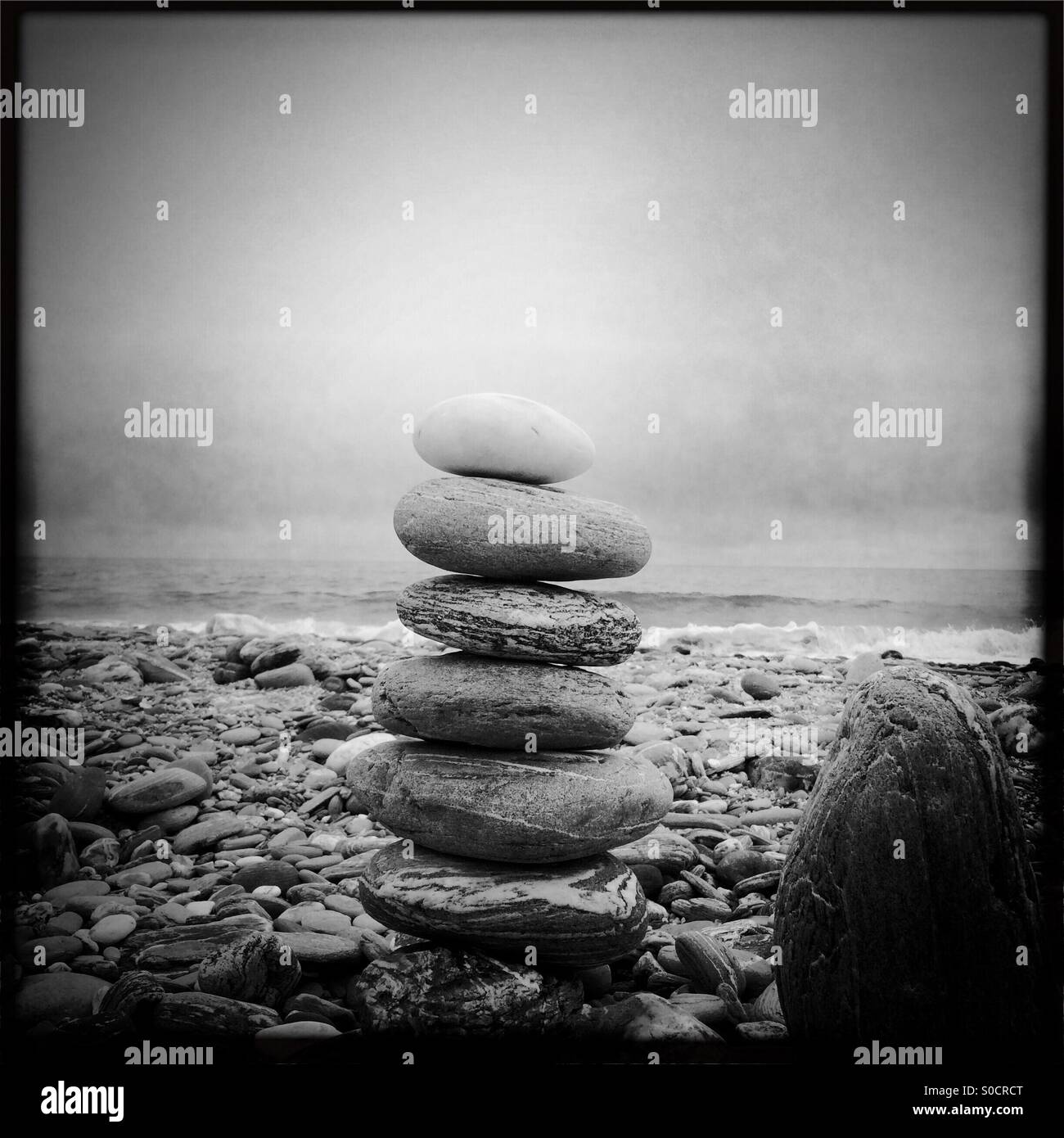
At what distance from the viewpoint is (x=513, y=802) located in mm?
3291

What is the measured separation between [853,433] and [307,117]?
11.3 feet

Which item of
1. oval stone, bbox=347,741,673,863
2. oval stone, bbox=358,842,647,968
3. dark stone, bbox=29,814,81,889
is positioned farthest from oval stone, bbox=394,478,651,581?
dark stone, bbox=29,814,81,889

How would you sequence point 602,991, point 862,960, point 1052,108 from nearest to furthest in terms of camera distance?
point 862,960 → point 602,991 → point 1052,108

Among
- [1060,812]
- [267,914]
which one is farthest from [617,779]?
[1060,812]

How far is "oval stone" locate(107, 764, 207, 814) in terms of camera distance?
448 centimetres

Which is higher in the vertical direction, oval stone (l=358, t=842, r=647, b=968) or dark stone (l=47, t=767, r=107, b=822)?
dark stone (l=47, t=767, r=107, b=822)

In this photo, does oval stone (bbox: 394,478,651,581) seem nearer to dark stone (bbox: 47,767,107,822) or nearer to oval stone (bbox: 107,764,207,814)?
oval stone (bbox: 107,764,207,814)

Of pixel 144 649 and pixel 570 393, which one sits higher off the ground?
pixel 570 393

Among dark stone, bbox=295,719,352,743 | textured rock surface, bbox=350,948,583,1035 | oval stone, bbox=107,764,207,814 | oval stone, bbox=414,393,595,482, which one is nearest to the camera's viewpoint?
textured rock surface, bbox=350,948,583,1035

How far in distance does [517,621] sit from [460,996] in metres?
1.52

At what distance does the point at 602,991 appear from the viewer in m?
3.59

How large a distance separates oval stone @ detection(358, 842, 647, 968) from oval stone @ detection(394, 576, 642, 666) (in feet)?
3.01

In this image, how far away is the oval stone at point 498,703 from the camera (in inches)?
135
